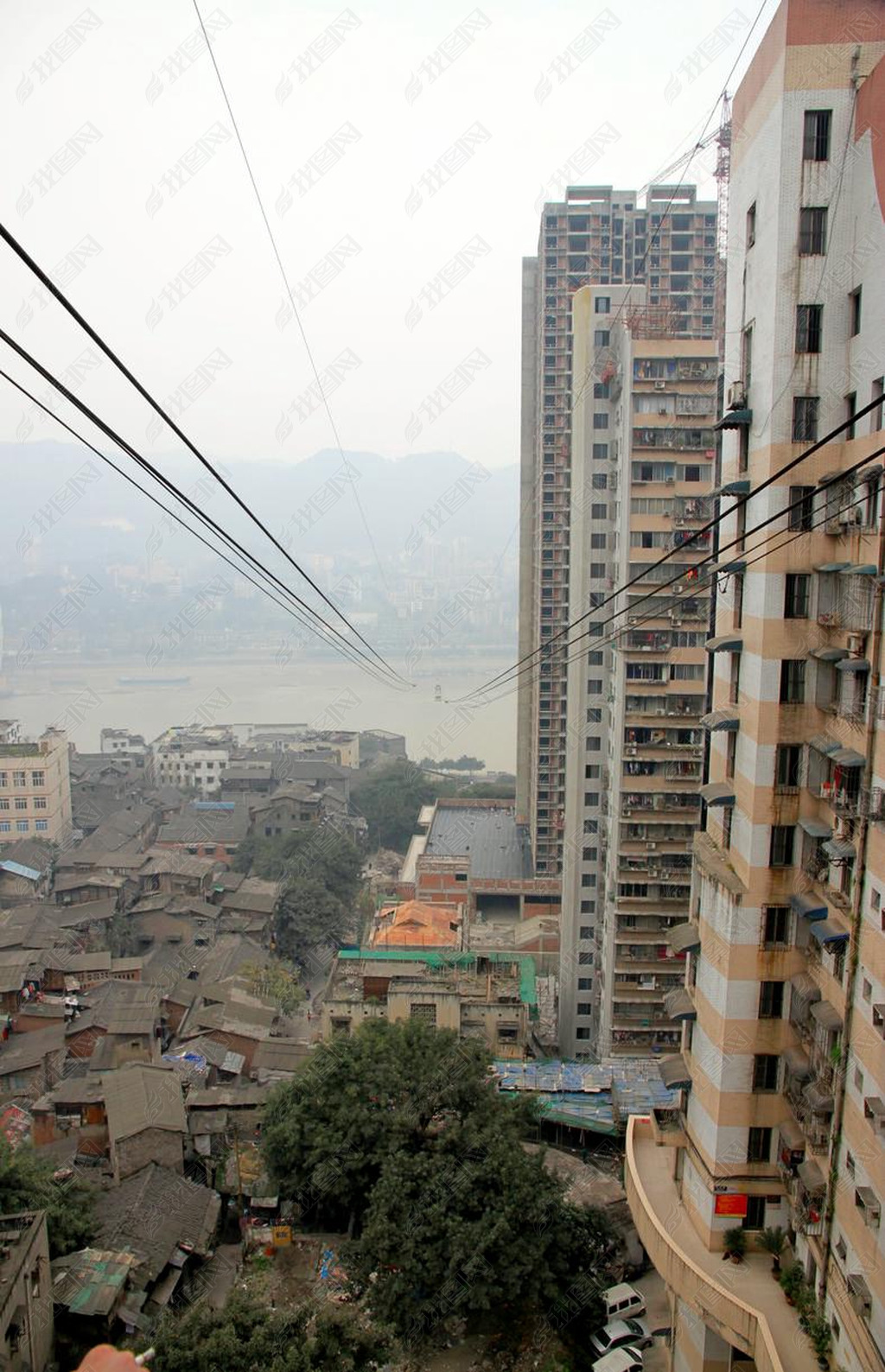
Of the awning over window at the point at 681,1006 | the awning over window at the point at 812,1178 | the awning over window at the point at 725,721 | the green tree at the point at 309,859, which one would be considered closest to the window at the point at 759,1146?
the awning over window at the point at 812,1178

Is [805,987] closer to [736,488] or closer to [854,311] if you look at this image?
[736,488]

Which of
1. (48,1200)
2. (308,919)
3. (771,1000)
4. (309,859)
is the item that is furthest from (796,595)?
(309,859)


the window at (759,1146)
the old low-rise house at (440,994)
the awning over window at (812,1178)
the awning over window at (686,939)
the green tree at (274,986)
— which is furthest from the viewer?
the green tree at (274,986)

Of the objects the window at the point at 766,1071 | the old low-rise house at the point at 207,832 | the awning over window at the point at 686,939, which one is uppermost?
the awning over window at the point at 686,939

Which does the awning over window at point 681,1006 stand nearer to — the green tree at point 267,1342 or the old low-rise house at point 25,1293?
the green tree at point 267,1342

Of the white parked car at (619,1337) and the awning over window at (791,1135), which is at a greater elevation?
the awning over window at (791,1135)

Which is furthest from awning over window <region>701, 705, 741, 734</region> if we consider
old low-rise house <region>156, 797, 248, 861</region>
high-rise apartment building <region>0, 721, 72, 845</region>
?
high-rise apartment building <region>0, 721, 72, 845</region>

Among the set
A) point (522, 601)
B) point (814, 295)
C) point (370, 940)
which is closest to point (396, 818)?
point (522, 601)
